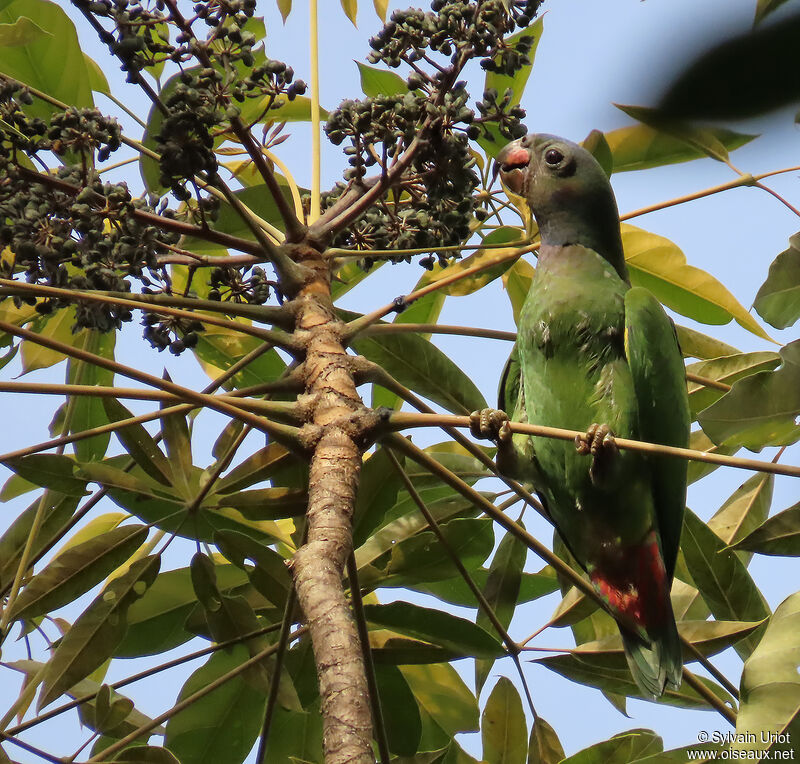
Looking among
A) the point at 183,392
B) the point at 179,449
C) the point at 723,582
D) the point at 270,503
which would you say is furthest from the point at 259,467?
the point at 723,582

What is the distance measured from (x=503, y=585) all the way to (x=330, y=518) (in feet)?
3.41

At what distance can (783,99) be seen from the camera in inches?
15.5

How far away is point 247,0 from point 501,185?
1282 millimetres

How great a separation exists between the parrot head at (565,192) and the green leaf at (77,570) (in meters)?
1.67

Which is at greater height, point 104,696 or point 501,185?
point 501,185

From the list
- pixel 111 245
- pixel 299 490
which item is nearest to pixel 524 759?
pixel 299 490

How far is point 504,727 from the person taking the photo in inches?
102

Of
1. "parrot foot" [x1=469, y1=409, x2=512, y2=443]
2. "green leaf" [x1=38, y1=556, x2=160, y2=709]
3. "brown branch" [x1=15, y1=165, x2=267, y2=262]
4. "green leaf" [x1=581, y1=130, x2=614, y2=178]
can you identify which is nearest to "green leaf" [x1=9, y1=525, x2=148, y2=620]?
"green leaf" [x1=38, y1=556, x2=160, y2=709]

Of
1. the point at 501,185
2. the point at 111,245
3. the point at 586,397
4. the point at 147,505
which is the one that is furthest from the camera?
the point at 501,185

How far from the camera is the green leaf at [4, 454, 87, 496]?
91.8 inches

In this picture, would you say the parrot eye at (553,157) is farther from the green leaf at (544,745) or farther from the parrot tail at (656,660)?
the green leaf at (544,745)

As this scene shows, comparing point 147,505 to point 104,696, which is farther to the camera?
point 147,505

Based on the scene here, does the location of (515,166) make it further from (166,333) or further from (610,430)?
(166,333)

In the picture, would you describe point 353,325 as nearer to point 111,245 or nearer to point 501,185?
point 111,245
